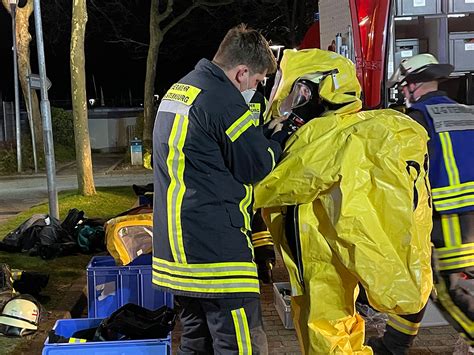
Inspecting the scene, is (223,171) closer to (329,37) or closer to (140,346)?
(140,346)

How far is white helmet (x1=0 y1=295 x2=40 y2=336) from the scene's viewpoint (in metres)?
4.76

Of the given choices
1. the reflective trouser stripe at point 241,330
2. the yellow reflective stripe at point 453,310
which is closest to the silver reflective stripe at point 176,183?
the reflective trouser stripe at point 241,330

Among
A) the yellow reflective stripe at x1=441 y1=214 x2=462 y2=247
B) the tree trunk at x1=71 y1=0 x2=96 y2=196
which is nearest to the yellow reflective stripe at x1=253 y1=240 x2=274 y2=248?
the yellow reflective stripe at x1=441 y1=214 x2=462 y2=247

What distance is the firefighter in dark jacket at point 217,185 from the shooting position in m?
2.84

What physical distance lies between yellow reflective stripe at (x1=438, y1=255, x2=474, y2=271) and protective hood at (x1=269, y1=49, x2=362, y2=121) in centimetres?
111

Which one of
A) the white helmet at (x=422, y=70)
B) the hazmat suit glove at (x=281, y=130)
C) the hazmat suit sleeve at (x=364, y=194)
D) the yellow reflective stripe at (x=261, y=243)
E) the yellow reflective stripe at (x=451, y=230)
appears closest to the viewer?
the hazmat suit sleeve at (x=364, y=194)

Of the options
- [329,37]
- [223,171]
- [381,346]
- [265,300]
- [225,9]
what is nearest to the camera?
[223,171]

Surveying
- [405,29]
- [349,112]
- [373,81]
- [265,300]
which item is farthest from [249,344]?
[405,29]

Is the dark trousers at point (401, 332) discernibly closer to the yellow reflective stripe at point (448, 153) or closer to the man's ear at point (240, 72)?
the yellow reflective stripe at point (448, 153)

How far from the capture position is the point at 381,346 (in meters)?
4.24

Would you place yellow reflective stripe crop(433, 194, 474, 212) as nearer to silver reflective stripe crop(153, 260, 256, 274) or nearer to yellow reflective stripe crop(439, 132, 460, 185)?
yellow reflective stripe crop(439, 132, 460, 185)

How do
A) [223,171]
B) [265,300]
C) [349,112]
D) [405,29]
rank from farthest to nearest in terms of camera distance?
[405,29], [265,300], [349,112], [223,171]

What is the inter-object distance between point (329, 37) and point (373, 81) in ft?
9.82

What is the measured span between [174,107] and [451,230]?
183 cm
